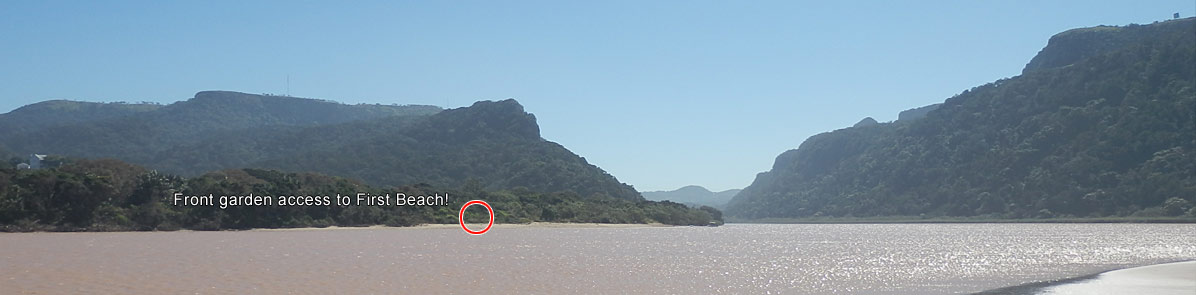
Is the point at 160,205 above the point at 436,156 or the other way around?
the other way around

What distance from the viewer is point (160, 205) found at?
70.7 m

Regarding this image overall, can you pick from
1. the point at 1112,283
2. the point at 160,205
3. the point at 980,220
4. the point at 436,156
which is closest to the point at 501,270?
the point at 1112,283

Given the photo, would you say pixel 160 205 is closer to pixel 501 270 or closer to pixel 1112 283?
pixel 501 270

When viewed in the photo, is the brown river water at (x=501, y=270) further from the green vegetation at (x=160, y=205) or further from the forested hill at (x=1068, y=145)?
the forested hill at (x=1068, y=145)

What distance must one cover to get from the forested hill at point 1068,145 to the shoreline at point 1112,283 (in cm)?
10849

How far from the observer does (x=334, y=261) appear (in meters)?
33.9

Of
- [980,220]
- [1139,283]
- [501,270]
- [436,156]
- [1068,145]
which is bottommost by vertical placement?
[1139,283]

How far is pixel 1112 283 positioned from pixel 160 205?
211 ft

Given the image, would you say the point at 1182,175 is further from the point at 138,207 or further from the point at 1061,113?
the point at 138,207

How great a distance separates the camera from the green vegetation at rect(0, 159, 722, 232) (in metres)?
63.6

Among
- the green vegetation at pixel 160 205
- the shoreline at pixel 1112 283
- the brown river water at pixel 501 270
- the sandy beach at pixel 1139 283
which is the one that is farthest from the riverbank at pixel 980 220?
the shoreline at pixel 1112 283

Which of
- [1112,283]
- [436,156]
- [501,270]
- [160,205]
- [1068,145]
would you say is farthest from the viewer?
[436,156]

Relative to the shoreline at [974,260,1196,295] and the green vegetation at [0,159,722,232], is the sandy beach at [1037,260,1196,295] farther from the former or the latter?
the green vegetation at [0,159,722,232]

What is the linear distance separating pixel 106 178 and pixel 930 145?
15763 centimetres
